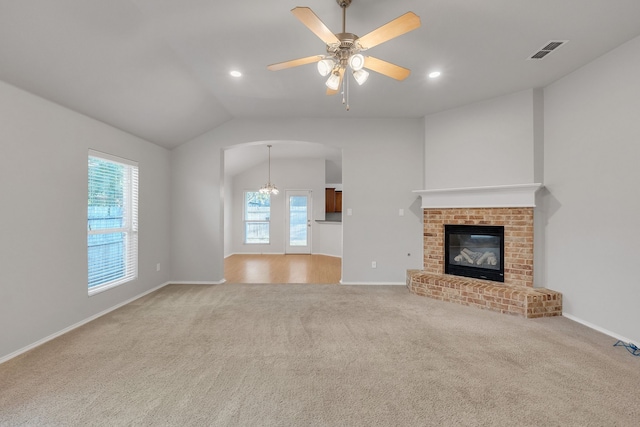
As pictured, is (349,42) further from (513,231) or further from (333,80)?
(513,231)

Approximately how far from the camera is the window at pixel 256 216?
8797 mm

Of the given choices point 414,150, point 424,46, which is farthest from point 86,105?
point 414,150

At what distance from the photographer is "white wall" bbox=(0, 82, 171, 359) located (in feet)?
7.97

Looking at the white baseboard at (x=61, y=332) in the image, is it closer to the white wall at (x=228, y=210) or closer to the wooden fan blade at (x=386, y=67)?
the wooden fan blade at (x=386, y=67)

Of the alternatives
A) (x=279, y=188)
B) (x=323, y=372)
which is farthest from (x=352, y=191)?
(x=279, y=188)

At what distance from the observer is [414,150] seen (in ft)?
16.1

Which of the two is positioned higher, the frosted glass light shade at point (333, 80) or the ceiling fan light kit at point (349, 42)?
the ceiling fan light kit at point (349, 42)

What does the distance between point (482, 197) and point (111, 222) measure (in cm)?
498

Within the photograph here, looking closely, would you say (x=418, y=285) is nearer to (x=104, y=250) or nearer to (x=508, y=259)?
(x=508, y=259)

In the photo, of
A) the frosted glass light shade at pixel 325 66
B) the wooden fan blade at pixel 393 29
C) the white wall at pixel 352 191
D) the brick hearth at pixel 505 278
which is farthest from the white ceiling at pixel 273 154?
the wooden fan blade at pixel 393 29

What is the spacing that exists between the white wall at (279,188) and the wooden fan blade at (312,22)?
672cm

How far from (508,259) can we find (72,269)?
5160 millimetres

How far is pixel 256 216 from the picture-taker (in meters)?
8.81

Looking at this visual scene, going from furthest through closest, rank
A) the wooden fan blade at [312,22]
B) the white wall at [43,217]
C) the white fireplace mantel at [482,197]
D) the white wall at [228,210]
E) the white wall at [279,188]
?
the white wall at [279,188], the white wall at [228,210], the white fireplace mantel at [482,197], the white wall at [43,217], the wooden fan blade at [312,22]
